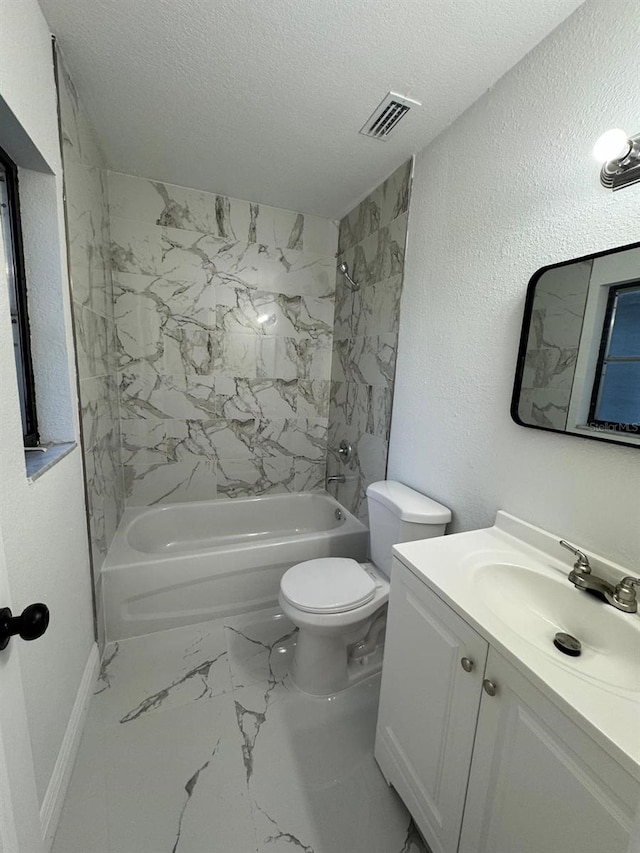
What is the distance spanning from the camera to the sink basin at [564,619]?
2.69 feet

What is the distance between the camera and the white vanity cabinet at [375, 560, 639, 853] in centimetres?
60

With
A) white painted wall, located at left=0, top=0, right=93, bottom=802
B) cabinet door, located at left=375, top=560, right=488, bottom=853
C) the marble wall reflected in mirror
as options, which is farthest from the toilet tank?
white painted wall, located at left=0, top=0, right=93, bottom=802

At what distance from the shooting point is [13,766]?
562mm

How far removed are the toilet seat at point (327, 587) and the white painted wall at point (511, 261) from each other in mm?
496

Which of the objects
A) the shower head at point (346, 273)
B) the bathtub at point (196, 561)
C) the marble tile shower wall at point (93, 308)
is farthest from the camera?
the shower head at point (346, 273)

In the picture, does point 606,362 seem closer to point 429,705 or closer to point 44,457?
point 429,705

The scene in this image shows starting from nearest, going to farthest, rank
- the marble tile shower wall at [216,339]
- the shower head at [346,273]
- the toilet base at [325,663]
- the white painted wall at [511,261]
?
the white painted wall at [511,261] → the toilet base at [325,663] → the marble tile shower wall at [216,339] → the shower head at [346,273]

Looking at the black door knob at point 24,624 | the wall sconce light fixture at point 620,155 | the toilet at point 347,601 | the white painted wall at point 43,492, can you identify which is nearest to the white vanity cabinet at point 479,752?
the toilet at point 347,601

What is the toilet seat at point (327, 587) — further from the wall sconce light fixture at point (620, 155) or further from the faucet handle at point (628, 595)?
the wall sconce light fixture at point (620, 155)

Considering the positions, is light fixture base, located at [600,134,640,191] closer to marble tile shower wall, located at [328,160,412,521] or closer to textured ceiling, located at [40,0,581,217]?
textured ceiling, located at [40,0,581,217]

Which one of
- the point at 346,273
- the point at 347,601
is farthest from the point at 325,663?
the point at 346,273

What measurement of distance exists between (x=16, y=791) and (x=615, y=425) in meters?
1.47

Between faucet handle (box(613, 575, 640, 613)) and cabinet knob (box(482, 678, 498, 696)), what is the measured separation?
1.32ft

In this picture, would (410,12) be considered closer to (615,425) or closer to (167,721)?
(615,425)
